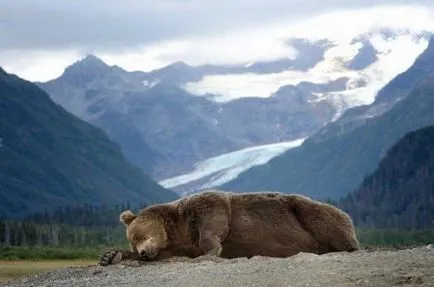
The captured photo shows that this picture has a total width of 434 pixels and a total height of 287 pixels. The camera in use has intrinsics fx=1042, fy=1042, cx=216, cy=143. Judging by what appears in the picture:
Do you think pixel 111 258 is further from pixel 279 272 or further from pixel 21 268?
pixel 21 268

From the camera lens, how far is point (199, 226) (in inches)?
872

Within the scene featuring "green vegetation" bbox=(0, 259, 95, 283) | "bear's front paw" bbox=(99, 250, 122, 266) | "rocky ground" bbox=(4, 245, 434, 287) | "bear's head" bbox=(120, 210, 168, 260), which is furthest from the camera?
"green vegetation" bbox=(0, 259, 95, 283)

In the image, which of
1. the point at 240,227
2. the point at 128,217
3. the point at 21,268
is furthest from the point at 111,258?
the point at 21,268

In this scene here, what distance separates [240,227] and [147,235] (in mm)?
2023

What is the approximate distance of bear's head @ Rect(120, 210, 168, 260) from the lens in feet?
70.3

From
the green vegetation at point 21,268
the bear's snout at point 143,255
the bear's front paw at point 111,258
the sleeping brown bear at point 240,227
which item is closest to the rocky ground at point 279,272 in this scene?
the bear's front paw at point 111,258

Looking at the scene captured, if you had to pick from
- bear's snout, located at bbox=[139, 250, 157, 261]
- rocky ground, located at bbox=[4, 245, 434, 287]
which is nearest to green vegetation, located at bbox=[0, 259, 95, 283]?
bear's snout, located at bbox=[139, 250, 157, 261]

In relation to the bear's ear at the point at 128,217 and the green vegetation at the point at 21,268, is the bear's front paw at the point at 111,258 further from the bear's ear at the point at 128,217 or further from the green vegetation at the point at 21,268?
the green vegetation at the point at 21,268

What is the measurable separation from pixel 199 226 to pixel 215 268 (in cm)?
338

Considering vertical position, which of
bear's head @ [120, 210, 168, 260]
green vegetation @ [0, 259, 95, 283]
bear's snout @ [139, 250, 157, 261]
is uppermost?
bear's head @ [120, 210, 168, 260]

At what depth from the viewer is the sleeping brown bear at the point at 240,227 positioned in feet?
72.2

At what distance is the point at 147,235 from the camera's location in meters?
21.8

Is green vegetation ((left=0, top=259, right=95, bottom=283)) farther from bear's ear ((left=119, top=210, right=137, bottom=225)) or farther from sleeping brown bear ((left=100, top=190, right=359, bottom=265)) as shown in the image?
sleeping brown bear ((left=100, top=190, right=359, bottom=265))

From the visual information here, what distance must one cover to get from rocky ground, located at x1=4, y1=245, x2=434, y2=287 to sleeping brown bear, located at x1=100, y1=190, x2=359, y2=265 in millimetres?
1388
